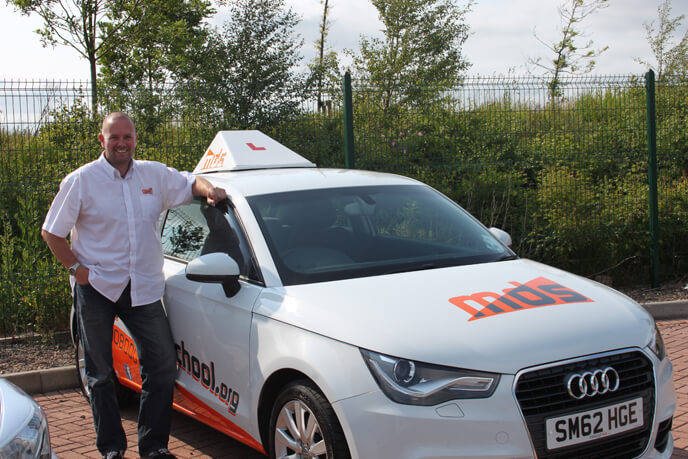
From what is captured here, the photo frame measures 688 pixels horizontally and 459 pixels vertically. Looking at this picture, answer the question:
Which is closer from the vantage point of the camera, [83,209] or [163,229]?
[83,209]

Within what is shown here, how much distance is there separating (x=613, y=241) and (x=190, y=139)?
5.30m

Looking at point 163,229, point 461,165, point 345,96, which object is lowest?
point 163,229

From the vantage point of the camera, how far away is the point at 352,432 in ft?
9.54

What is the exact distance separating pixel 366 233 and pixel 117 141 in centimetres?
155

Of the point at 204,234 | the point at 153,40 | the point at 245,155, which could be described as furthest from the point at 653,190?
the point at 153,40

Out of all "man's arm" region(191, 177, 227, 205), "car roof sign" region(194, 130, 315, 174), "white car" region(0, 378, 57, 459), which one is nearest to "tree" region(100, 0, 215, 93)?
"car roof sign" region(194, 130, 315, 174)

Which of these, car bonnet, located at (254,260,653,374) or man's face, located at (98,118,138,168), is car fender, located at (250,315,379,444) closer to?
car bonnet, located at (254,260,653,374)

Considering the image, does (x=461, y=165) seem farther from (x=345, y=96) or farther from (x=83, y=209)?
(x=83, y=209)

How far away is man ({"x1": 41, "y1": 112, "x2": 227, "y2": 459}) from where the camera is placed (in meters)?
4.13

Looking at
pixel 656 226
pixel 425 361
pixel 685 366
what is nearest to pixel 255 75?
pixel 656 226

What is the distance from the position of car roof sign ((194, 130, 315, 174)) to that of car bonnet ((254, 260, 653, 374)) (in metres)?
1.70

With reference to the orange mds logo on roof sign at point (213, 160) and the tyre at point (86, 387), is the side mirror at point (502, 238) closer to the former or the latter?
the orange mds logo on roof sign at point (213, 160)

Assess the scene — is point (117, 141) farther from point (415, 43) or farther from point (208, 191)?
point (415, 43)

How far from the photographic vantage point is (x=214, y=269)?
12.1 ft
